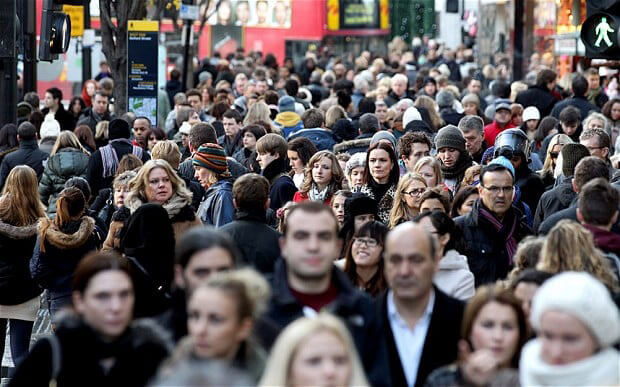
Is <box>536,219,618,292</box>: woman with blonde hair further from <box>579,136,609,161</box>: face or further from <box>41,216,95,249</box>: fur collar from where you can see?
<box>579,136,609,161</box>: face

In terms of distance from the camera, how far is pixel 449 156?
12906mm

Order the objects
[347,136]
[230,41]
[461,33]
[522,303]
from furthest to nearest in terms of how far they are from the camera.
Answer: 1. [461,33]
2. [230,41]
3. [347,136]
4. [522,303]

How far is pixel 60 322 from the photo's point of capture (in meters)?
6.12

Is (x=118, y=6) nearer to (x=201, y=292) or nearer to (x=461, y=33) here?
(x=201, y=292)

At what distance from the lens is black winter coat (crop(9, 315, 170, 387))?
5.90m

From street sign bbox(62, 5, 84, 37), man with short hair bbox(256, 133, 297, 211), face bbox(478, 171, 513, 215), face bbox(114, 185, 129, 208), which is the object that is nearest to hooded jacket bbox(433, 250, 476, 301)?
face bbox(478, 171, 513, 215)

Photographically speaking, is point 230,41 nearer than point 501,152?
No

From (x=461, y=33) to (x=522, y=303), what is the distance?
5384 cm

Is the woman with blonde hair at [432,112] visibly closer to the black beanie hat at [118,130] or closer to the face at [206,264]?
the black beanie hat at [118,130]

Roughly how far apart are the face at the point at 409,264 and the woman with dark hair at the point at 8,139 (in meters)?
10.6

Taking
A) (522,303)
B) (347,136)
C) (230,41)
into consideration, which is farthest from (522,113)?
(230,41)

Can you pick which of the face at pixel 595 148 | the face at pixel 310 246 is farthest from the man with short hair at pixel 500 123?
the face at pixel 310 246

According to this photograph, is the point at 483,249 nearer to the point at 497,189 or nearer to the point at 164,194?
the point at 497,189

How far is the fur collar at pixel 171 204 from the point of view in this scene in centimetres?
1027
